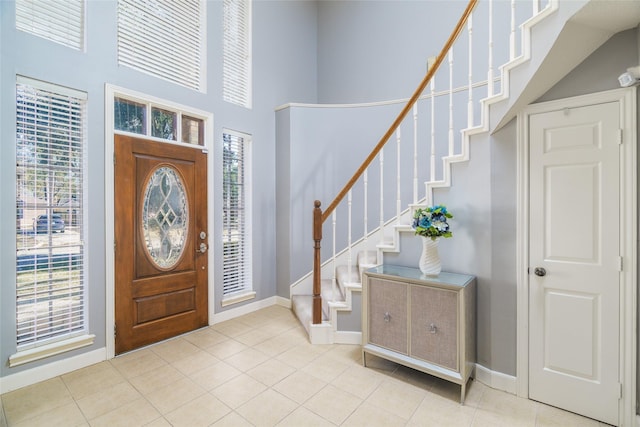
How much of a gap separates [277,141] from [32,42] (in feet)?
8.68

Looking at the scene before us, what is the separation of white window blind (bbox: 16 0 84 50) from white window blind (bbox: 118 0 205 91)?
1.07ft

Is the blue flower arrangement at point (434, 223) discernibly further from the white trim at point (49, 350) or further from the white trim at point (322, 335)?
the white trim at point (49, 350)

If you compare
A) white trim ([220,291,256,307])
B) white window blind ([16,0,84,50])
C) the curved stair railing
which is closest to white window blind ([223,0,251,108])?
white window blind ([16,0,84,50])

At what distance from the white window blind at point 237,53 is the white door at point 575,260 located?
3390mm

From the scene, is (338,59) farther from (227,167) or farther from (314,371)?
(314,371)

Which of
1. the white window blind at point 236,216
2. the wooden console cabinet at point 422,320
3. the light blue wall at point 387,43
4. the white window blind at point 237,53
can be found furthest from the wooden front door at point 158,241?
the light blue wall at point 387,43

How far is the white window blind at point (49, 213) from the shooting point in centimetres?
232

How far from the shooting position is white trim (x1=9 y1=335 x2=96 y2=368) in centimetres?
226

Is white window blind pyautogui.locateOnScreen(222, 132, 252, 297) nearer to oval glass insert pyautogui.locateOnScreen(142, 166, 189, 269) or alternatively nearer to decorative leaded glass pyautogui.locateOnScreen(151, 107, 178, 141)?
oval glass insert pyautogui.locateOnScreen(142, 166, 189, 269)

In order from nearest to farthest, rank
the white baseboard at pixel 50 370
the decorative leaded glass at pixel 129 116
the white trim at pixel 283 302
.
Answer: the white baseboard at pixel 50 370, the decorative leaded glass at pixel 129 116, the white trim at pixel 283 302

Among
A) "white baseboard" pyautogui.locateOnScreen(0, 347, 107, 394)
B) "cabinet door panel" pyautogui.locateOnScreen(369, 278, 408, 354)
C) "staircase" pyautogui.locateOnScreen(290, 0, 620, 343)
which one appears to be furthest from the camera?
"cabinet door panel" pyautogui.locateOnScreen(369, 278, 408, 354)

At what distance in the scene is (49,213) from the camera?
8.05 ft

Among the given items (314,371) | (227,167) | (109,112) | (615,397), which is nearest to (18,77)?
(109,112)

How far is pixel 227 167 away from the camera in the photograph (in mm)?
3832
